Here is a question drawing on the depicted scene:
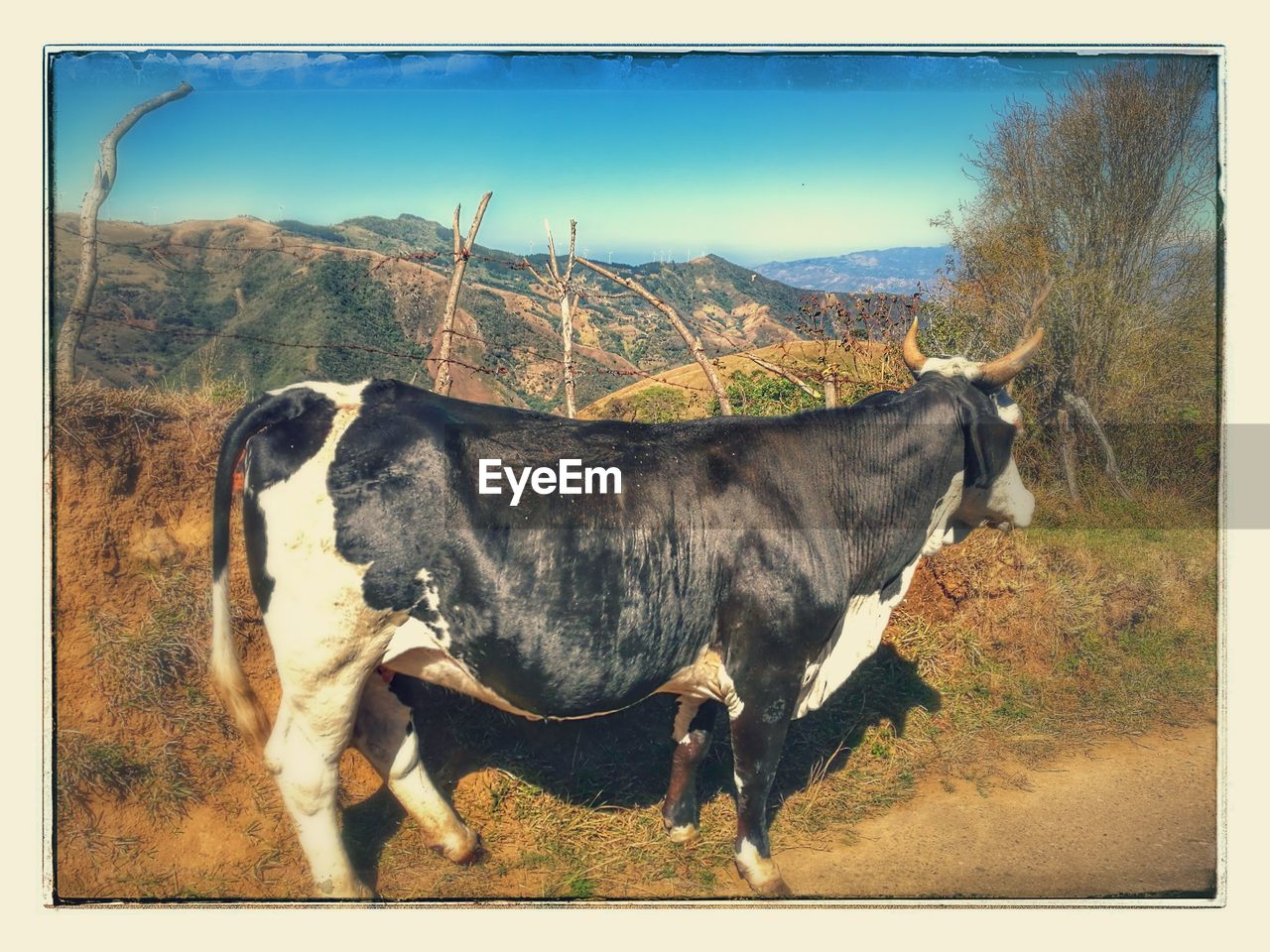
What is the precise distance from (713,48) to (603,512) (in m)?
2.72

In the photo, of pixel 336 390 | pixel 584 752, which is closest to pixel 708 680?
pixel 584 752

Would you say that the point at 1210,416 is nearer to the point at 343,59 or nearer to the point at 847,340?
the point at 847,340

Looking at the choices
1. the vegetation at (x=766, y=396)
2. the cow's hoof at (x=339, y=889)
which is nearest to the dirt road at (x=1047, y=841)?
the cow's hoof at (x=339, y=889)

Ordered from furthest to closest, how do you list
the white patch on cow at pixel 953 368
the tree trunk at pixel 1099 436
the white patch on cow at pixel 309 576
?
1. the tree trunk at pixel 1099 436
2. the white patch on cow at pixel 953 368
3. the white patch on cow at pixel 309 576

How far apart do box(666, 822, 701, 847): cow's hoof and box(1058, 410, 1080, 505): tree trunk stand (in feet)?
17.1

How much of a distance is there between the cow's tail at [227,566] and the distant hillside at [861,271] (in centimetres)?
476

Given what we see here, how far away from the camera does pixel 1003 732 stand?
7.73 metres

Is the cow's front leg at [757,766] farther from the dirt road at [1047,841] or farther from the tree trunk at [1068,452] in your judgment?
the tree trunk at [1068,452]

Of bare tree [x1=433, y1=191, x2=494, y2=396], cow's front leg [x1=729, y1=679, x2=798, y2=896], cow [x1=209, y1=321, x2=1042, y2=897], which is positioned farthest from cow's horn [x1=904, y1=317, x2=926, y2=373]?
bare tree [x1=433, y1=191, x2=494, y2=396]

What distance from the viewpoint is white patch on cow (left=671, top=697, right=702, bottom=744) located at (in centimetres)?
643

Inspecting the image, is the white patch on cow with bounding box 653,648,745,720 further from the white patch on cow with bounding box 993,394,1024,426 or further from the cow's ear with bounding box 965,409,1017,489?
the white patch on cow with bounding box 993,394,1024,426

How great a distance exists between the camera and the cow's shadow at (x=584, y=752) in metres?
6.62

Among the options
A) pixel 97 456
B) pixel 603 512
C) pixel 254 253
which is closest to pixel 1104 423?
pixel 603 512

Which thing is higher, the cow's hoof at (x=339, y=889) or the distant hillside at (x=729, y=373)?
the distant hillside at (x=729, y=373)
